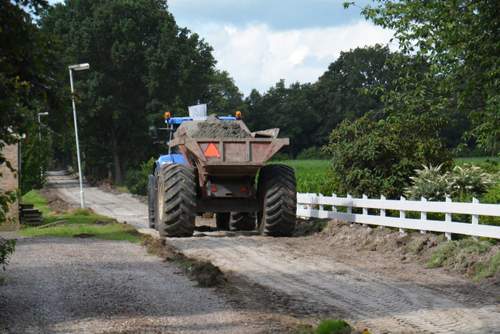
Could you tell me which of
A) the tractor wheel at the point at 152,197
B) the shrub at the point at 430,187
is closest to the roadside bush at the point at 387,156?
the shrub at the point at 430,187

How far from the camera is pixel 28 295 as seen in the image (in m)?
10.0

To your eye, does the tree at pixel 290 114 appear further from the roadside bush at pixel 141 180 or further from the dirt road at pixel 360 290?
the dirt road at pixel 360 290

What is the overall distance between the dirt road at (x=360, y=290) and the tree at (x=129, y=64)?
40458 millimetres

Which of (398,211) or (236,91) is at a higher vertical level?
(236,91)

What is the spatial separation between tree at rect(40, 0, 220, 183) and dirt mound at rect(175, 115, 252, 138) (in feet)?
119

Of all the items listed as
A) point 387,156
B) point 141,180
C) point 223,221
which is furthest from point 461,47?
point 141,180

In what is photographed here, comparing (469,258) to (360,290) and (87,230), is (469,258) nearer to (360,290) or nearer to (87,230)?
(360,290)

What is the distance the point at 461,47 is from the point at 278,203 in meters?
5.70

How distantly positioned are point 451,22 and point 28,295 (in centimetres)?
1332

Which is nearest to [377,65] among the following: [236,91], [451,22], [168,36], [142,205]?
[236,91]

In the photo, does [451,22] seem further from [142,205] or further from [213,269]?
[142,205]

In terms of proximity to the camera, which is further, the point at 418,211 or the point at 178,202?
the point at 178,202

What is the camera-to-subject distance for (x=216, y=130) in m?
18.9

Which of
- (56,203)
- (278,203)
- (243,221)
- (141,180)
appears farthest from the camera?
(141,180)
